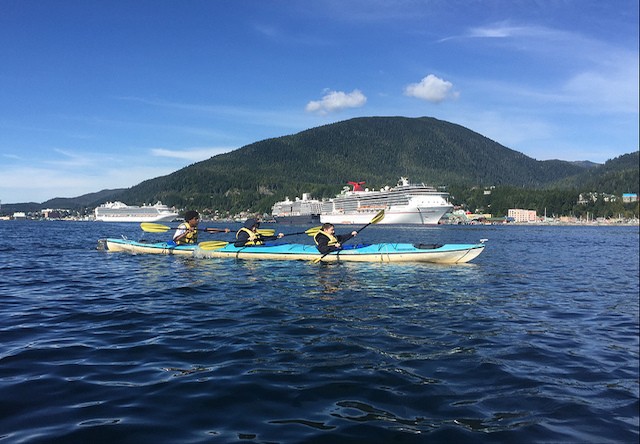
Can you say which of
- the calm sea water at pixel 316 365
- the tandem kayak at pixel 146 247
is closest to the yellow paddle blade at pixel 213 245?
the tandem kayak at pixel 146 247

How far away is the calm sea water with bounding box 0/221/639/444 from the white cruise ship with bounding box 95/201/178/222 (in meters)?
135

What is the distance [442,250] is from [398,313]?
9.72 m

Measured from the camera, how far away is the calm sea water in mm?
4340

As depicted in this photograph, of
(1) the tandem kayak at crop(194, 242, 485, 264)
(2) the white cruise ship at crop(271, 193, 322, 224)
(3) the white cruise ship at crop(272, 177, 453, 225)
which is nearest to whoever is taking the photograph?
(1) the tandem kayak at crop(194, 242, 485, 264)

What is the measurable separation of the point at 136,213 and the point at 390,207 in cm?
8878

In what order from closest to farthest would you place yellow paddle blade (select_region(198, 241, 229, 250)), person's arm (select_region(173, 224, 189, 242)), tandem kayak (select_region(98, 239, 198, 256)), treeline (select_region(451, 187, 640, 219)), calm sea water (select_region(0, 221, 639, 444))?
calm sea water (select_region(0, 221, 639, 444)) → yellow paddle blade (select_region(198, 241, 229, 250)) → tandem kayak (select_region(98, 239, 198, 256)) → person's arm (select_region(173, 224, 189, 242)) → treeline (select_region(451, 187, 640, 219))

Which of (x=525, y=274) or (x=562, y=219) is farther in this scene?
(x=562, y=219)

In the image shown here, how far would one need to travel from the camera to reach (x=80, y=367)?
598cm

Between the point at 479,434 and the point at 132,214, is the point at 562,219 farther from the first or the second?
the point at 479,434

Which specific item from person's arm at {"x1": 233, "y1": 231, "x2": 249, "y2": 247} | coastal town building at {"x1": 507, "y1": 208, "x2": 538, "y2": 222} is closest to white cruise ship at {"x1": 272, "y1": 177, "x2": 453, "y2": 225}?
coastal town building at {"x1": 507, "y1": 208, "x2": 538, "y2": 222}

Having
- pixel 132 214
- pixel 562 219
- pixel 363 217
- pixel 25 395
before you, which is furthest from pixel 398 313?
pixel 562 219

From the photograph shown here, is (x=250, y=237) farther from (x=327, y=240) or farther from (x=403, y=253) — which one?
(x=403, y=253)

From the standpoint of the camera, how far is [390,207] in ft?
333

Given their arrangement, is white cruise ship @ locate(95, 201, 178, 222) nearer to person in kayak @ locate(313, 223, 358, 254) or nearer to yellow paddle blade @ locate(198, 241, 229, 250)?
yellow paddle blade @ locate(198, 241, 229, 250)
